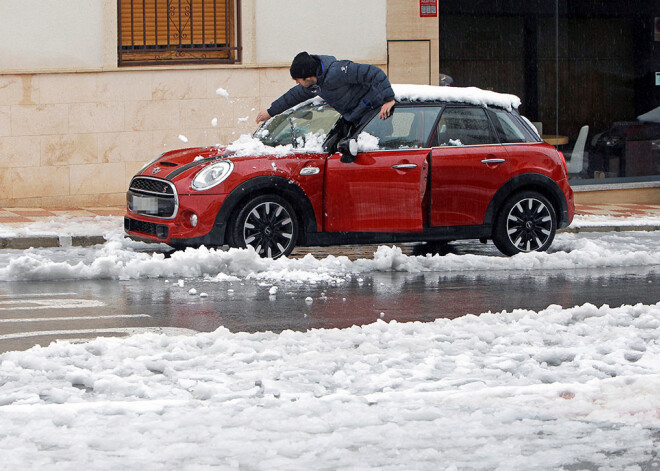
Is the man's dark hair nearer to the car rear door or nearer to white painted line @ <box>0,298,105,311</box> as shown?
the car rear door

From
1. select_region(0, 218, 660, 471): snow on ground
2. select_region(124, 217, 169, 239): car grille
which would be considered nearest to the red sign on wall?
select_region(124, 217, 169, 239): car grille

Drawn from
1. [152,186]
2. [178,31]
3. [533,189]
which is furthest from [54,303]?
[178,31]

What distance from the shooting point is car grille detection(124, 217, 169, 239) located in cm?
1073

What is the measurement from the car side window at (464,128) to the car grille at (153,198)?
2.45m

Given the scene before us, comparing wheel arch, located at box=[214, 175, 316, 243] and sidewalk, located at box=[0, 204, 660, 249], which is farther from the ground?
wheel arch, located at box=[214, 175, 316, 243]

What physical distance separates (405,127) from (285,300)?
2.91m

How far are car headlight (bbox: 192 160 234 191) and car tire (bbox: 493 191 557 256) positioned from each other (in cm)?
265

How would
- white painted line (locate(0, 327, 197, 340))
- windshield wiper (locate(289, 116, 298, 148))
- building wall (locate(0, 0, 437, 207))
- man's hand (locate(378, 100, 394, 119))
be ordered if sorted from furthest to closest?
building wall (locate(0, 0, 437, 207)) < windshield wiper (locate(289, 116, 298, 148)) < man's hand (locate(378, 100, 394, 119)) < white painted line (locate(0, 327, 197, 340))

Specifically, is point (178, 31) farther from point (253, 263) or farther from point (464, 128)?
point (253, 263)

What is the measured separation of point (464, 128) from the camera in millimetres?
11523

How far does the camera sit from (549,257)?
11172 millimetres

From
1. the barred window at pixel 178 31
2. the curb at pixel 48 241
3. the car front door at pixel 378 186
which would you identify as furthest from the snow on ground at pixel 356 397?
the barred window at pixel 178 31

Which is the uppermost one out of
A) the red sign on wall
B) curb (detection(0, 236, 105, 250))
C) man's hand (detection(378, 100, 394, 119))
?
the red sign on wall

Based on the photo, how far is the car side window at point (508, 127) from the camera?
38.5 ft
